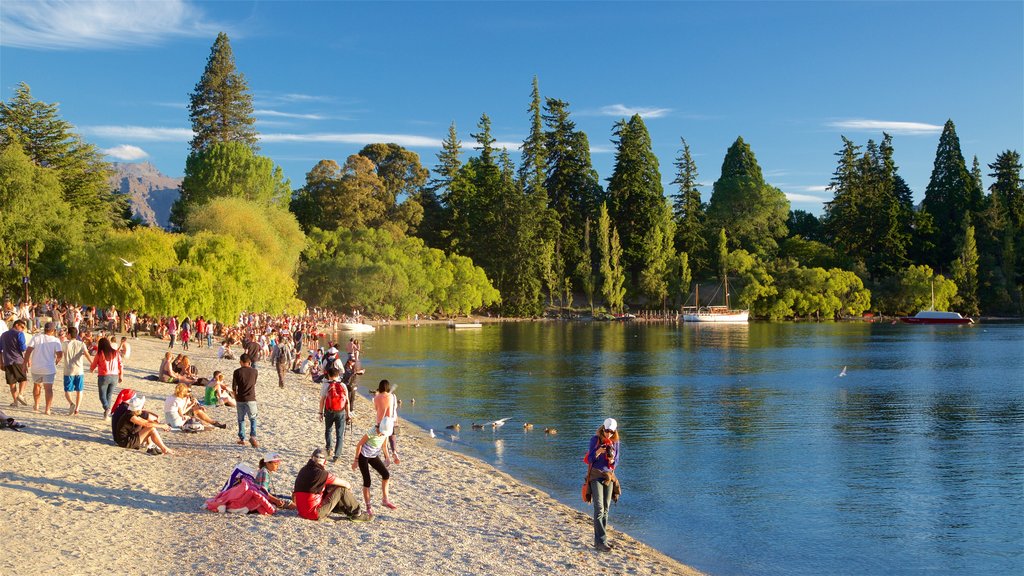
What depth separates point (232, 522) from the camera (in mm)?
10766

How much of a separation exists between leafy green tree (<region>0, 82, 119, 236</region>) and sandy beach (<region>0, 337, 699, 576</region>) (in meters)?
42.0

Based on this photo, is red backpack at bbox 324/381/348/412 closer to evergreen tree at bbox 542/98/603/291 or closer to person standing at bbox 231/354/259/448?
person standing at bbox 231/354/259/448

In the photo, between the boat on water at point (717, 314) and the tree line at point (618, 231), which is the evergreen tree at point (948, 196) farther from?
the boat on water at point (717, 314)

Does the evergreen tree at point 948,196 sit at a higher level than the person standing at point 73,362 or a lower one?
higher

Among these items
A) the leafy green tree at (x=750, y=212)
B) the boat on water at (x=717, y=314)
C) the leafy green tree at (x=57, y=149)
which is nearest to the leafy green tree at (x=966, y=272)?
the leafy green tree at (x=750, y=212)

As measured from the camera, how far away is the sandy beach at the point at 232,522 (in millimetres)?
9430

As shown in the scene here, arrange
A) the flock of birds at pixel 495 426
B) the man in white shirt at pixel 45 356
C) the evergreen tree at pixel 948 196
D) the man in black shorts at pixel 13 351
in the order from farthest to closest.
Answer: the evergreen tree at pixel 948 196, the flock of birds at pixel 495 426, the man in black shorts at pixel 13 351, the man in white shirt at pixel 45 356

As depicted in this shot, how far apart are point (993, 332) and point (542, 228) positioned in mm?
45691

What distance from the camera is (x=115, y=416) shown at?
14.1 m

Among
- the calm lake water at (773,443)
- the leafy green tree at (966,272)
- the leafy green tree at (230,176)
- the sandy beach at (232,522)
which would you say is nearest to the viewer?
the sandy beach at (232,522)

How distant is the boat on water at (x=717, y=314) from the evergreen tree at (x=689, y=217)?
5.68m

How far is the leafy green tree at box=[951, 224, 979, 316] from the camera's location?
A: 95831 mm

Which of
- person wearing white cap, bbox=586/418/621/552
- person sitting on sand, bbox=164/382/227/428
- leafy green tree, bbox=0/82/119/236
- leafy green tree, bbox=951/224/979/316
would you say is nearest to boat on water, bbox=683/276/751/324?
leafy green tree, bbox=951/224/979/316

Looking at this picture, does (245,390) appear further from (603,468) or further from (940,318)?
(940,318)
